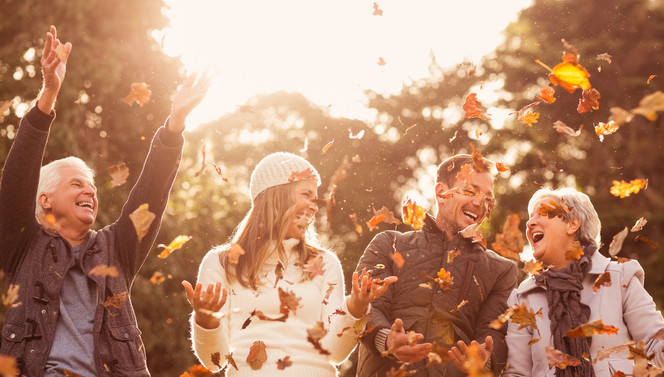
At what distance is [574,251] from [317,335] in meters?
1.70

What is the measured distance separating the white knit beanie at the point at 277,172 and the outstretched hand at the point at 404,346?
1.02 m

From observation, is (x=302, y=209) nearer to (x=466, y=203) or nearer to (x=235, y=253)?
(x=235, y=253)

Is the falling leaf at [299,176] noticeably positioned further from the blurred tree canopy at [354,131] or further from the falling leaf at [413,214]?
the blurred tree canopy at [354,131]

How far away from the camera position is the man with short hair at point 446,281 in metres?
4.75

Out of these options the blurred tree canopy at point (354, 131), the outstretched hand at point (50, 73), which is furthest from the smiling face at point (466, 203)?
the blurred tree canopy at point (354, 131)

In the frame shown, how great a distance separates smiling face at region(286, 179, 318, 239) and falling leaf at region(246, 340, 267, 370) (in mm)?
750

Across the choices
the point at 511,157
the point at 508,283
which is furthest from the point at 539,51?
the point at 508,283

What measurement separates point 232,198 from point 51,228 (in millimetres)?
15397

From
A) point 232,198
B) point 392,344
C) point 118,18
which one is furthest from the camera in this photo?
point 232,198

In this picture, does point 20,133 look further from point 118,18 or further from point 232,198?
point 232,198

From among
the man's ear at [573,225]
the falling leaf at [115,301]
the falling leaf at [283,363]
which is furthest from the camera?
the man's ear at [573,225]

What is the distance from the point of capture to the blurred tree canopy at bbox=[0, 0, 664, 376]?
13.3 meters

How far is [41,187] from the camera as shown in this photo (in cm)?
463

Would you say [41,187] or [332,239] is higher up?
[41,187]
